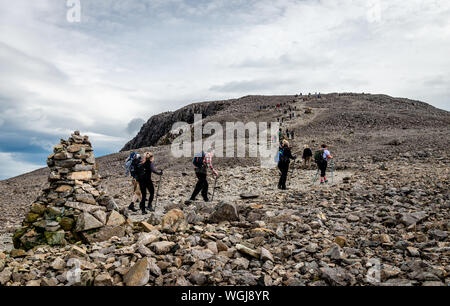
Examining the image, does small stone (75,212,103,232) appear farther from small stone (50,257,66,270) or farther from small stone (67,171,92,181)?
small stone (50,257,66,270)

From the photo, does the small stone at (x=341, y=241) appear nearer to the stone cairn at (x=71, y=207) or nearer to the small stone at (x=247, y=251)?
the small stone at (x=247, y=251)

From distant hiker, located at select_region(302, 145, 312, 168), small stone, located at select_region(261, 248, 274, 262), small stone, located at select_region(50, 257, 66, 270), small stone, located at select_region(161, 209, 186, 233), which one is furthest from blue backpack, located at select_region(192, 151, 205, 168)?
distant hiker, located at select_region(302, 145, 312, 168)

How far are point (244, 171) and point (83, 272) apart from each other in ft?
61.0

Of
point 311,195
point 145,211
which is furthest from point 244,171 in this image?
point 145,211

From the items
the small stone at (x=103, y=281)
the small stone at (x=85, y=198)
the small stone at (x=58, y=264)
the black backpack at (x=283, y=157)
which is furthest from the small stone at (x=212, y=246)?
the black backpack at (x=283, y=157)

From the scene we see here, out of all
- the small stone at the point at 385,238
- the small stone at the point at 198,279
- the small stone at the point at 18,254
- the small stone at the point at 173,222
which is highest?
the small stone at the point at 173,222

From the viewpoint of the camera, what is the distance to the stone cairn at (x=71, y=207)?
26.0 feet

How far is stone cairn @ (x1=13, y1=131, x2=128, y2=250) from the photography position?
793cm

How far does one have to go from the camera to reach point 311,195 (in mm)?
12289

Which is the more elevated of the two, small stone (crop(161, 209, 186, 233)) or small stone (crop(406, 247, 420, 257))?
small stone (crop(161, 209, 186, 233))

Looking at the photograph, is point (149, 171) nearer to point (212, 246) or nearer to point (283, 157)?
point (212, 246)

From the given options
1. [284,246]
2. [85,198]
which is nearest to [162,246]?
[284,246]
